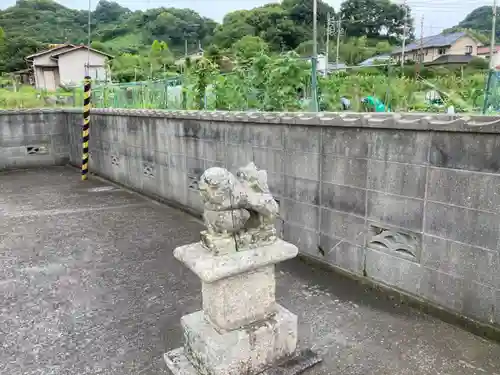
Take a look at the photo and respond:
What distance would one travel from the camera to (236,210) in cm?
235

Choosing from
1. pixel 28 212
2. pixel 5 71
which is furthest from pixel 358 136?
pixel 5 71

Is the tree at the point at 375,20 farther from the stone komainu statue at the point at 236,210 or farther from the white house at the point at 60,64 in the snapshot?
the stone komainu statue at the point at 236,210

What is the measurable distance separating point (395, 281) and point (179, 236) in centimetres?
294

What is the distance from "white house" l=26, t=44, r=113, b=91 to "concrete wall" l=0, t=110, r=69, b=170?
912 inches

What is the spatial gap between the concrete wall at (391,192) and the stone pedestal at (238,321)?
1.28 metres

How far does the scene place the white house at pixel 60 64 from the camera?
32219 mm

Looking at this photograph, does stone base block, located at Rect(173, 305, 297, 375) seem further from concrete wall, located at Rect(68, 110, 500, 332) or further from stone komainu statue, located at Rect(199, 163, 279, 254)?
concrete wall, located at Rect(68, 110, 500, 332)

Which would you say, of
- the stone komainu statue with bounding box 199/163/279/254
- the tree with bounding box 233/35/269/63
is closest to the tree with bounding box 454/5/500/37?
the tree with bounding box 233/35/269/63

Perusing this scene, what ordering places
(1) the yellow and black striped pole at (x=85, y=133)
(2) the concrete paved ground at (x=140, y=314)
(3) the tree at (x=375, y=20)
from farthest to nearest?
(3) the tree at (x=375, y=20)
(1) the yellow and black striped pole at (x=85, y=133)
(2) the concrete paved ground at (x=140, y=314)

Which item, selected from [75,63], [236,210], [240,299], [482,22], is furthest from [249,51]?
[75,63]

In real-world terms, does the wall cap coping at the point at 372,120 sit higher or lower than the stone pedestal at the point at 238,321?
higher

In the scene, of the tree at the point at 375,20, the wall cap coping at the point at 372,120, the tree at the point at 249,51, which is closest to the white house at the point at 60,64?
the tree at the point at 249,51

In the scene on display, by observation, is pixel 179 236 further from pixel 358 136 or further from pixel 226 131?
pixel 358 136

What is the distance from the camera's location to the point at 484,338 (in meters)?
2.89
